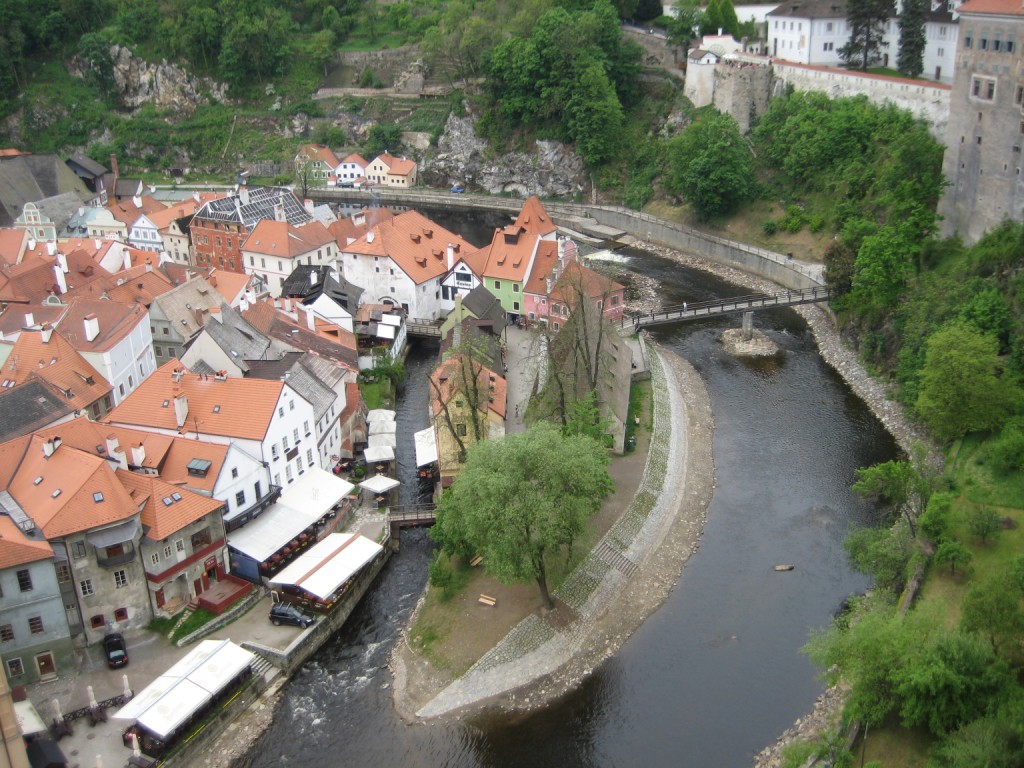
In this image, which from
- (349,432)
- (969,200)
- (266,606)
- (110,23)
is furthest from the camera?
(110,23)

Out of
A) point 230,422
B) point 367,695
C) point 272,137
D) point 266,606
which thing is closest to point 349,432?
point 230,422

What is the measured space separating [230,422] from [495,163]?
223 ft

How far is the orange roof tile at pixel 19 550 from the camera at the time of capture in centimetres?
3067

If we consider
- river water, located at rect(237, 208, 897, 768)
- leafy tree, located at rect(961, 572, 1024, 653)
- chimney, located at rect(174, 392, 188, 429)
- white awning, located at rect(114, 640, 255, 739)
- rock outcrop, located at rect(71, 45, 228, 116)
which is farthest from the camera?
rock outcrop, located at rect(71, 45, 228, 116)

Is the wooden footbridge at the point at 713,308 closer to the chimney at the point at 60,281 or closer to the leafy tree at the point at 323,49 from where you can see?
the chimney at the point at 60,281

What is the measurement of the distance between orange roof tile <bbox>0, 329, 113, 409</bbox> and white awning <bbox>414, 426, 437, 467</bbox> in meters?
15.5

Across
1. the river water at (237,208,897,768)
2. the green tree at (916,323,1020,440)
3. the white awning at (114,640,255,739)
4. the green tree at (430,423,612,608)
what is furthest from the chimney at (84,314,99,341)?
the green tree at (916,323,1020,440)

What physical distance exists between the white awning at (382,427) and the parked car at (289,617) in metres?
13.9

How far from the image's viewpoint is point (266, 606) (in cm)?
3656

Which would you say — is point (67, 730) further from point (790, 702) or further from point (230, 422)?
point (790, 702)

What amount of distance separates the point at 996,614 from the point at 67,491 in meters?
30.7

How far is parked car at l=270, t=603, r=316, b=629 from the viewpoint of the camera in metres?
35.3

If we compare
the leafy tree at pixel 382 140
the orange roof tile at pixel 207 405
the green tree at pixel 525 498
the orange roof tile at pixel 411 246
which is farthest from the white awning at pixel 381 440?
the leafy tree at pixel 382 140

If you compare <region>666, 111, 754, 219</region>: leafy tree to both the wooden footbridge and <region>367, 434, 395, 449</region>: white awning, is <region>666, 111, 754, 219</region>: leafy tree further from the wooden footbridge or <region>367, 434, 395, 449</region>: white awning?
<region>367, 434, 395, 449</region>: white awning
